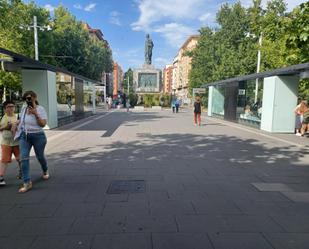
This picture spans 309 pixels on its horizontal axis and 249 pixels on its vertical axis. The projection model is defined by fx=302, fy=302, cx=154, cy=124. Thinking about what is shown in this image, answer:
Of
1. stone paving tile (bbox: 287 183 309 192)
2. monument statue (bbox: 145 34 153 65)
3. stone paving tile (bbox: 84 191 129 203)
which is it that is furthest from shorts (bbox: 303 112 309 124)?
monument statue (bbox: 145 34 153 65)

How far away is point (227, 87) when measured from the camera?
22.1 metres

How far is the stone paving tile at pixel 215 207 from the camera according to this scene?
14.4 feet

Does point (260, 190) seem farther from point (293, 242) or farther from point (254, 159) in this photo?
point (254, 159)

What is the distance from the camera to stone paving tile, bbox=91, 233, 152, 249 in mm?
3393

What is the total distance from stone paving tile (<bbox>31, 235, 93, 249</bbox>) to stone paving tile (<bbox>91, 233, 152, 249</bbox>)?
10 centimetres

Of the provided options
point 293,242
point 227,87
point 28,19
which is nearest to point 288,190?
point 293,242

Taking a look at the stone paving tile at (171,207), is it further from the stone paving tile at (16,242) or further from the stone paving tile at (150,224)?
the stone paving tile at (16,242)

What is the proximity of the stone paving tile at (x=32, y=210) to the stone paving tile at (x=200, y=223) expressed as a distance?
186cm

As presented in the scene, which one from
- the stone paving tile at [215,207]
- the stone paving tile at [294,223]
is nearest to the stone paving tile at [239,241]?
the stone paving tile at [294,223]

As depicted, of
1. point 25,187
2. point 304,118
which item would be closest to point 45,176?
point 25,187

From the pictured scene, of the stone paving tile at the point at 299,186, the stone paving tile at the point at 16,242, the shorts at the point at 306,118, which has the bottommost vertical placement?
the stone paving tile at the point at 16,242

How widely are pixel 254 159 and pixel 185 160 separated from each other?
6.25ft

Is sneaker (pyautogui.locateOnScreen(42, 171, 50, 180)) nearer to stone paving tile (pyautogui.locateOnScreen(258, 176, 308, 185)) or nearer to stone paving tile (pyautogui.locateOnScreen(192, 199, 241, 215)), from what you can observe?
stone paving tile (pyautogui.locateOnScreen(192, 199, 241, 215))

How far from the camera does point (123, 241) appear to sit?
138 inches
